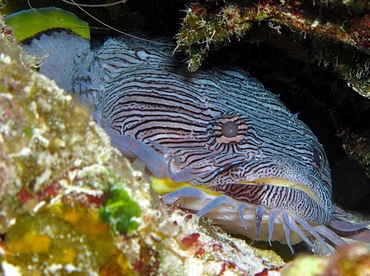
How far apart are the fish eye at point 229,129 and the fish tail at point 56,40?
7.26 ft

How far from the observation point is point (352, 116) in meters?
5.17

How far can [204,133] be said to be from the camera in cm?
384

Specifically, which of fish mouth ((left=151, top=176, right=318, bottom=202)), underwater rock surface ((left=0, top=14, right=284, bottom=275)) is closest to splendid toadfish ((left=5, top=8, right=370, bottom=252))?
Answer: fish mouth ((left=151, top=176, right=318, bottom=202))

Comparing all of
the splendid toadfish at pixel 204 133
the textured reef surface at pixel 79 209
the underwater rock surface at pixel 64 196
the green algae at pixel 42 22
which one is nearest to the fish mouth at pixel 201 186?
the splendid toadfish at pixel 204 133

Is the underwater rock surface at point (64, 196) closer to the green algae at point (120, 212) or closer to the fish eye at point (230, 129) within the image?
the green algae at point (120, 212)

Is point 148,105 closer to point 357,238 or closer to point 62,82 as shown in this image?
point 62,82

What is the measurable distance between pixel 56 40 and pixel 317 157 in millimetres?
3792

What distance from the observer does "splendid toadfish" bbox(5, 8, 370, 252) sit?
3297 mm

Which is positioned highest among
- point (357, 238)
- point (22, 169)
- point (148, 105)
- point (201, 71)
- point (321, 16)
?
point (321, 16)

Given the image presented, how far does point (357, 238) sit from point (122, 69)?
3.38 metres

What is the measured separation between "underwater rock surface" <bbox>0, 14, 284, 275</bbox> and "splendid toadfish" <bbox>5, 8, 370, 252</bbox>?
3.80 feet

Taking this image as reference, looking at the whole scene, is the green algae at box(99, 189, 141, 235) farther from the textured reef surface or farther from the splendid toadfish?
the splendid toadfish

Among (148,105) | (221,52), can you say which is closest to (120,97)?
(148,105)

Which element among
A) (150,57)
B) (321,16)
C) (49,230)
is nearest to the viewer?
(49,230)
